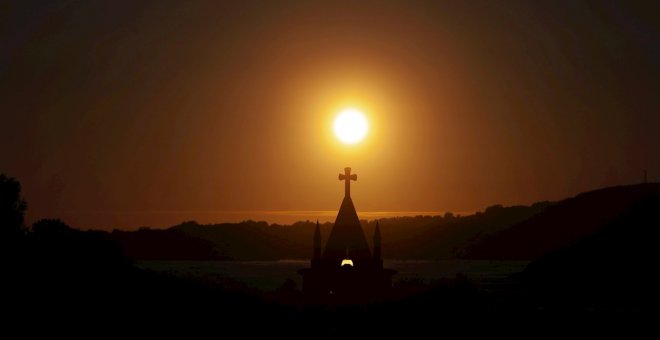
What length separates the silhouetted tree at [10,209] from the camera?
62.3 metres

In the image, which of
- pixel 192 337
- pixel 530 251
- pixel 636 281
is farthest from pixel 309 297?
pixel 530 251

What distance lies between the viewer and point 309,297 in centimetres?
5797

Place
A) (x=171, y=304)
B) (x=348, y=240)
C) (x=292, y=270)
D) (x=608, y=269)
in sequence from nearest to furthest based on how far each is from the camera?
(x=348, y=240) → (x=171, y=304) → (x=608, y=269) → (x=292, y=270)

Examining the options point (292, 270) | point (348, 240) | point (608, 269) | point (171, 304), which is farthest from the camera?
point (292, 270)

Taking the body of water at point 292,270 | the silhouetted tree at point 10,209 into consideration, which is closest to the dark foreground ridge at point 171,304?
the silhouetted tree at point 10,209

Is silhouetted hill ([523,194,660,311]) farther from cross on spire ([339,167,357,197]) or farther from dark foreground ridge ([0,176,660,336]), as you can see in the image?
cross on spire ([339,167,357,197])

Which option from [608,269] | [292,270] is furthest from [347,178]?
[292,270]

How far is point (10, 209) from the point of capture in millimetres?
64188

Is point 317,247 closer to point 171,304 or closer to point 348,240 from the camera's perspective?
point 348,240

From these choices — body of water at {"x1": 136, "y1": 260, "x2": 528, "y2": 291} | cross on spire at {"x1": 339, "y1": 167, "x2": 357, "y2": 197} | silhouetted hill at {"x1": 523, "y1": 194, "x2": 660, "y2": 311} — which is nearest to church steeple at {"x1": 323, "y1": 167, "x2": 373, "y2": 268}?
cross on spire at {"x1": 339, "y1": 167, "x2": 357, "y2": 197}

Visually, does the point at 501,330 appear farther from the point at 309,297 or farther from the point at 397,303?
the point at 309,297

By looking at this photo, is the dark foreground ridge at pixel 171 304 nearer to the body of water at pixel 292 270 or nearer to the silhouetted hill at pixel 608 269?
the silhouetted hill at pixel 608 269

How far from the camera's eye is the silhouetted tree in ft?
205

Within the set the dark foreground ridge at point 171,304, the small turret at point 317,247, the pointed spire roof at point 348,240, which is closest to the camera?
the dark foreground ridge at point 171,304
